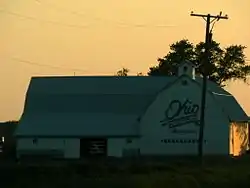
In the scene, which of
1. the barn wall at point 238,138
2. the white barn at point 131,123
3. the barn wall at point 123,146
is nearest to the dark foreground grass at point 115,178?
the white barn at point 131,123

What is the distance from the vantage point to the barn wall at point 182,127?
238ft

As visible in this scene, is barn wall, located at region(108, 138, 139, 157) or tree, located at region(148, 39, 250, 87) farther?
tree, located at region(148, 39, 250, 87)

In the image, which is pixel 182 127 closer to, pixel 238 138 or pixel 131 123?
pixel 131 123

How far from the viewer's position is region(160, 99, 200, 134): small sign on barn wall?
72.6 meters

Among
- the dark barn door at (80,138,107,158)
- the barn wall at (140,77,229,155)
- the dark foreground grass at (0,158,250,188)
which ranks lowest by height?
the dark foreground grass at (0,158,250,188)

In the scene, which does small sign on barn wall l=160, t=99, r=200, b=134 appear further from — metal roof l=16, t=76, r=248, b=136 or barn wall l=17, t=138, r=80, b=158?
barn wall l=17, t=138, r=80, b=158

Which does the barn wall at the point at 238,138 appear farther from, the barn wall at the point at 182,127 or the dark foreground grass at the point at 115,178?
the dark foreground grass at the point at 115,178

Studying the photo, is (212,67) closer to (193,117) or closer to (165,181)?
(193,117)

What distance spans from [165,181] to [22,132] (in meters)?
37.7

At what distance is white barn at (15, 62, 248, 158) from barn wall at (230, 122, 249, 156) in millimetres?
86

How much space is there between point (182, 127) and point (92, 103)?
382 inches

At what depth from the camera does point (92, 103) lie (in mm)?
A: 78062

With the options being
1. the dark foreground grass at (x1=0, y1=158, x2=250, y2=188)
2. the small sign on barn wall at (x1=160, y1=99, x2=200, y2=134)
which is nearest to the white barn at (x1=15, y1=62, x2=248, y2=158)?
the small sign on barn wall at (x1=160, y1=99, x2=200, y2=134)

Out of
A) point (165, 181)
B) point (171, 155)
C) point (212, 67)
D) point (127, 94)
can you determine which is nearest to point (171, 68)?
point (212, 67)
